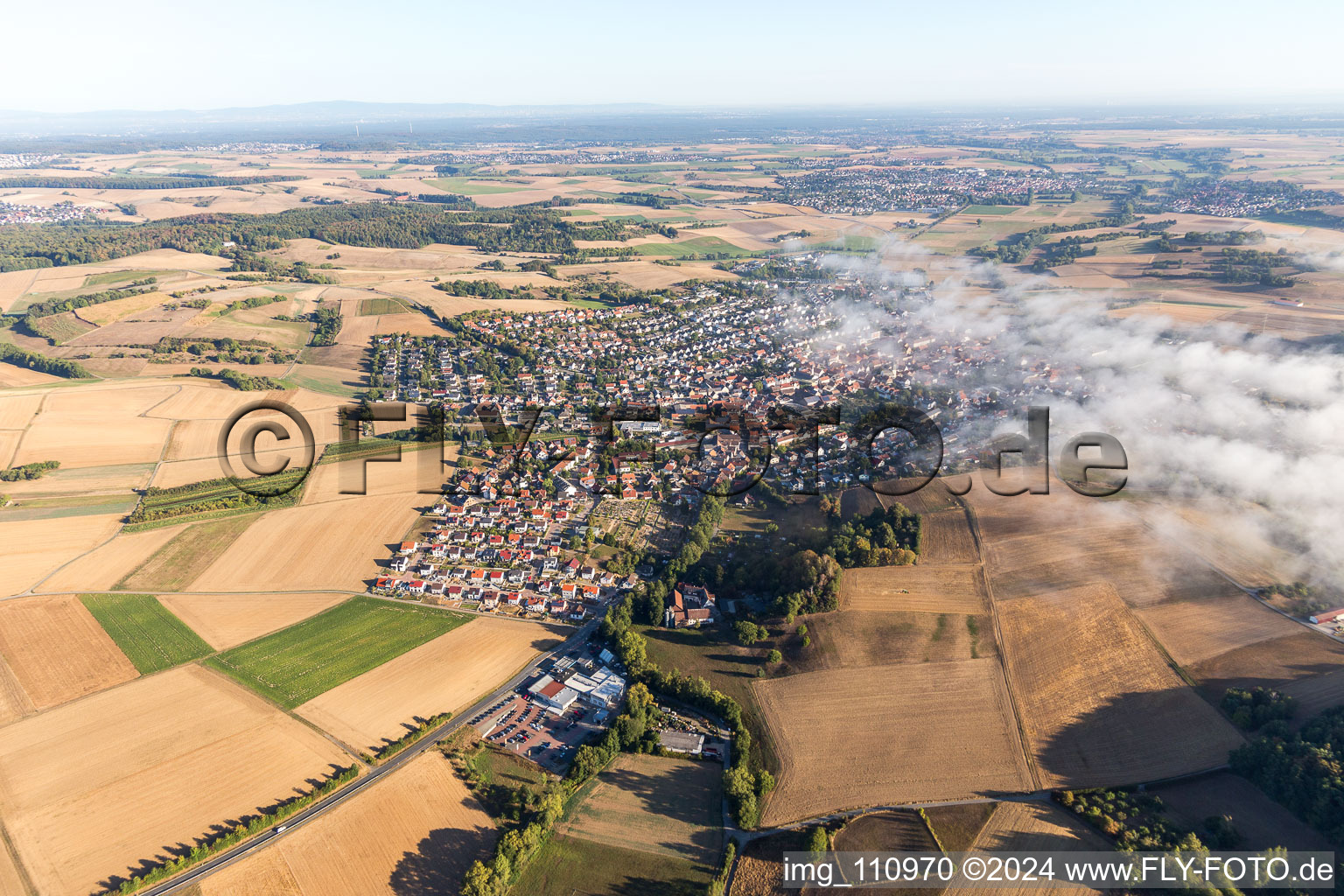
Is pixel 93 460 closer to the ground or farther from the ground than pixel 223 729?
farther from the ground

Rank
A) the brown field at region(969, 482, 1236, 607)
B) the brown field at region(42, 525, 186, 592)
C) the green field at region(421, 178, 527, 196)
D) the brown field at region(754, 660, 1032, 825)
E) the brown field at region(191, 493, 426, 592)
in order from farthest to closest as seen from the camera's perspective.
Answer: the green field at region(421, 178, 527, 196) < the brown field at region(191, 493, 426, 592) < the brown field at region(42, 525, 186, 592) < the brown field at region(969, 482, 1236, 607) < the brown field at region(754, 660, 1032, 825)

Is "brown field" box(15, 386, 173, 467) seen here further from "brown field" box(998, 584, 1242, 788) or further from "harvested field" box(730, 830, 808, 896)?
"brown field" box(998, 584, 1242, 788)

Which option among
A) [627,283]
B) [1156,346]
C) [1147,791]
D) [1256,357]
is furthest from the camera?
[627,283]

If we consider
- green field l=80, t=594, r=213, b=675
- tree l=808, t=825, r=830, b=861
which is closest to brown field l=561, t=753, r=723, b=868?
tree l=808, t=825, r=830, b=861

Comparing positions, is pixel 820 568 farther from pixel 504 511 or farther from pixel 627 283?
pixel 627 283

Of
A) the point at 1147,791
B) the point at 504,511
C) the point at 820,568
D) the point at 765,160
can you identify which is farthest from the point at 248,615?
the point at 765,160

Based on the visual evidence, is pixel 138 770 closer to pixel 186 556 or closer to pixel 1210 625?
pixel 186 556

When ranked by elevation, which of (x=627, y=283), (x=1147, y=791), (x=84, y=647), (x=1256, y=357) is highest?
(x=627, y=283)
